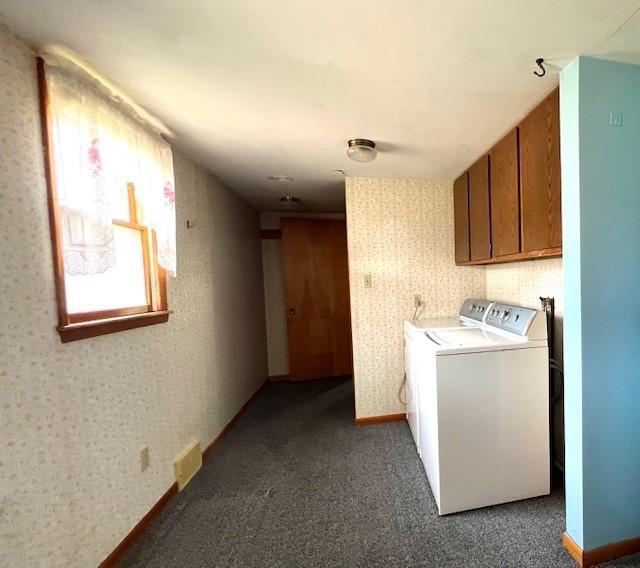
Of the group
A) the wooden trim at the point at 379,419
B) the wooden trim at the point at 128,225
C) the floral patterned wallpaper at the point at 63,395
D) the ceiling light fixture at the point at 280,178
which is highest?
the ceiling light fixture at the point at 280,178

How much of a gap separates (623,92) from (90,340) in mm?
2458

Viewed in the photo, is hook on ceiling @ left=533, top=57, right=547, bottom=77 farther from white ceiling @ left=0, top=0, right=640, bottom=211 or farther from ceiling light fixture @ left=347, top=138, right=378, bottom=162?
ceiling light fixture @ left=347, top=138, right=378, bottom=162

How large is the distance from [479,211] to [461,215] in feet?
1.01

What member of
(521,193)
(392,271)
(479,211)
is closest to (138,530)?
(392,271)

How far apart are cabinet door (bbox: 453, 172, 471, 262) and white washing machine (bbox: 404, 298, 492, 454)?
1.32 ft

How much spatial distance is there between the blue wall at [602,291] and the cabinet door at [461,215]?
3.24 feet

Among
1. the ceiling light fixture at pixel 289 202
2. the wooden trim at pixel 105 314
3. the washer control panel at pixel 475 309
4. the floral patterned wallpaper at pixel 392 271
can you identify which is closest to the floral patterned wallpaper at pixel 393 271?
the floral patterned wallpaper at pixel 392 271

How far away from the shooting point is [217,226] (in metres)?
2.32

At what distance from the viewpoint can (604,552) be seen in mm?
1121

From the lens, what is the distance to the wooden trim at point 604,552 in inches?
43.7

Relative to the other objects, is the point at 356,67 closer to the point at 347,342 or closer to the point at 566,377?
the point at 566,377

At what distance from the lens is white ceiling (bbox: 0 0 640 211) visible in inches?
32.0

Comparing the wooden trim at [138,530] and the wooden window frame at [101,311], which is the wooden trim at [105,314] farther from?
Result: the wooden trim at [138,530]

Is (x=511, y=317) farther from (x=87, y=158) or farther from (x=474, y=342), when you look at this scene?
(x=87, y=158)
